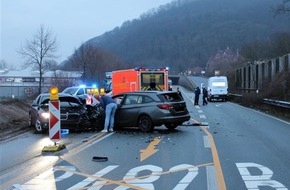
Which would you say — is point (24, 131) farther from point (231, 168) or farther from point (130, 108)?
point (231, 168)

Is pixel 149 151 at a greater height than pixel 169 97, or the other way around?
pixel 169 97

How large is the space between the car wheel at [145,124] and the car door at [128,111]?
0.72ft

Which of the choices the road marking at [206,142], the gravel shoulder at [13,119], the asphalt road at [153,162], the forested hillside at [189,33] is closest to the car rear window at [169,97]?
the asphalt road at [153,162]

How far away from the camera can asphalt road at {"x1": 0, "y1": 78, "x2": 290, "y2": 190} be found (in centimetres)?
819

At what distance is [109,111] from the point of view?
17.8 metres

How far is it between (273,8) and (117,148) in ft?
88.7

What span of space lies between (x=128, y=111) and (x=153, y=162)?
7.71m

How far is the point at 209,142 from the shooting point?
13859mm

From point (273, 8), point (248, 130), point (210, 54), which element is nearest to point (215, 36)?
point (210, 54)

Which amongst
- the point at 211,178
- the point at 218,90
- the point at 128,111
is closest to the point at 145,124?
the point at 128,111

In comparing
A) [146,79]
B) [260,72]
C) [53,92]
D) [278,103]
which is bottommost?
[278,103]

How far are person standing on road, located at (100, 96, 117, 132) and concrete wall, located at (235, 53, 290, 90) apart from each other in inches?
911

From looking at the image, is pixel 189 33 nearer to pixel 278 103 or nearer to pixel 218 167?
pixel 278 103

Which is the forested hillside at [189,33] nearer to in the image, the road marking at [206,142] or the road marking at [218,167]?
the road marking at [206,142]
